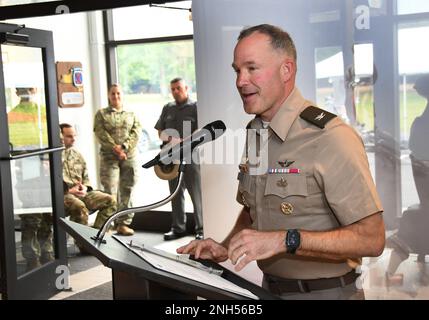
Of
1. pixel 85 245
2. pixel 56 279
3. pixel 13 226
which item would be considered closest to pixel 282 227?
pixel 85 245

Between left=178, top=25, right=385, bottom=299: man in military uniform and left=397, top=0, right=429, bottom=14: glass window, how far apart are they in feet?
3.14

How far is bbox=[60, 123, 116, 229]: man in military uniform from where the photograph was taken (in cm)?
550

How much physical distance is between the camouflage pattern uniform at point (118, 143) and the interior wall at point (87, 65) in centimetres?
44

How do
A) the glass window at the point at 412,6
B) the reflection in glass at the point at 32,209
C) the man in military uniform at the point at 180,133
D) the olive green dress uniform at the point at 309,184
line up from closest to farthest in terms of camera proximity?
the olive green dress uniform at the point at 309,184 < the glass window at the point at 412,6 < the reflection in glass at the point at 32,209 < the man in military uniform at the point at 180,133

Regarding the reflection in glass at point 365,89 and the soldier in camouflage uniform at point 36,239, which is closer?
the reflection in glass at point 365,89

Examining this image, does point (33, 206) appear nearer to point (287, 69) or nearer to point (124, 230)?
point (124, 230)

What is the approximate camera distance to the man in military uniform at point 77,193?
550 cm

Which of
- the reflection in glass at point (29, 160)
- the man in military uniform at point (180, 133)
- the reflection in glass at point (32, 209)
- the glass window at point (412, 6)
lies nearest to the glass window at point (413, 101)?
the glass window at point (412, 6)

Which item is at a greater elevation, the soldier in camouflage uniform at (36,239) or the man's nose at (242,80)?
the man's nose at (242,80)

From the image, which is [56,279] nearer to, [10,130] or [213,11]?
[10,130]

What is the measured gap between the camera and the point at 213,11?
268 cm

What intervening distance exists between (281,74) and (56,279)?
324cm

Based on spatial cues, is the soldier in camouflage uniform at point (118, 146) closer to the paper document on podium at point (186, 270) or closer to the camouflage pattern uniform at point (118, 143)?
the camouflage pattern uniform at point (118, 143)

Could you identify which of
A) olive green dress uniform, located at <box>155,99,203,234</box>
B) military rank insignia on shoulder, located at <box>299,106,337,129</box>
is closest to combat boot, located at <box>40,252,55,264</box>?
olive green dress uniform, located at <box>155,99,203,234</box>
